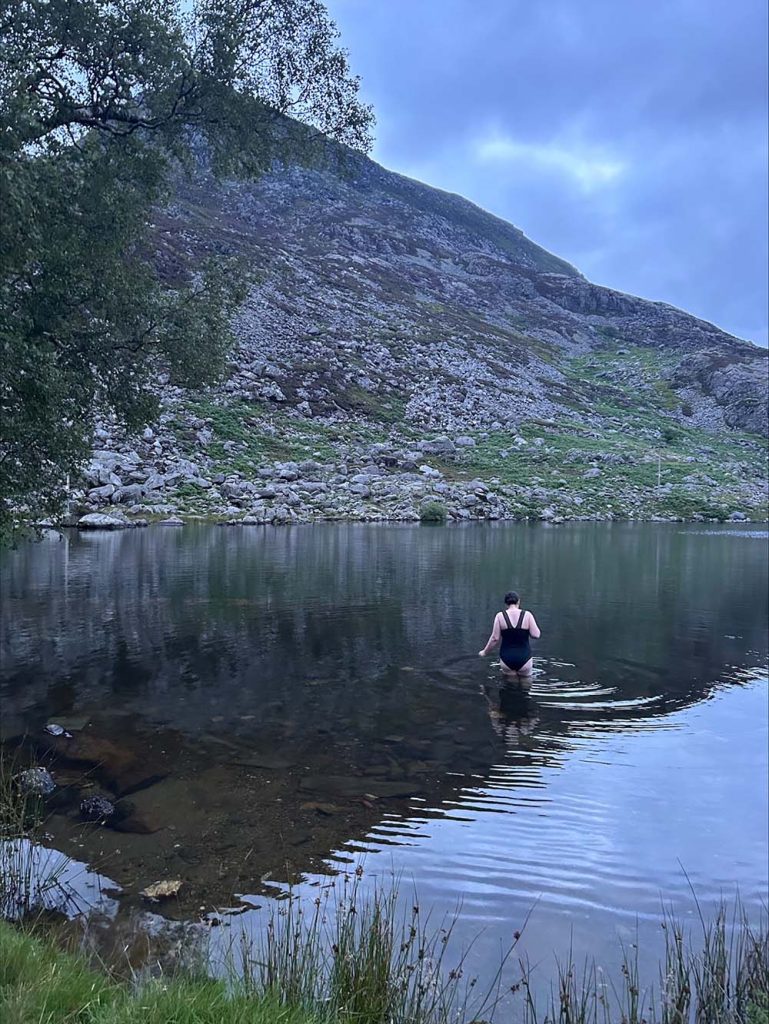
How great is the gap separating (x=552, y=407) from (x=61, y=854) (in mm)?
104579

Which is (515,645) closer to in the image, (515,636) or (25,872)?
(515,636)

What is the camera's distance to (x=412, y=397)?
92625mm

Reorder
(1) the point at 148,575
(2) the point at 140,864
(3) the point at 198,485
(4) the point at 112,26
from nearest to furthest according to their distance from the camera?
1. (2) the point at 140,864
2. (4) the point at 112,26
3. (1) the point at 148,575
4. (3) the point at 198,485

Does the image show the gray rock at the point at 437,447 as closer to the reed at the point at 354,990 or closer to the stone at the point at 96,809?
the stone at the point at 96,809

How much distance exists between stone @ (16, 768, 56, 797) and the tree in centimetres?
431

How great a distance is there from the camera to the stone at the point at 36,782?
344 inches

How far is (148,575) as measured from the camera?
96.5ft

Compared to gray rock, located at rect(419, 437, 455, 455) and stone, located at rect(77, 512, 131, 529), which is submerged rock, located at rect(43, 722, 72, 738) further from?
gray rock, located at rect(419, 437, 455, 455)

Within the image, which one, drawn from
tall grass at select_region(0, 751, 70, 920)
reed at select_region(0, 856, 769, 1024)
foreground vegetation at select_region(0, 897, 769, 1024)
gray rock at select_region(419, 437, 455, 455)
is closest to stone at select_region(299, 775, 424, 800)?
tall grass at select_region(0, 751, 70, 920)

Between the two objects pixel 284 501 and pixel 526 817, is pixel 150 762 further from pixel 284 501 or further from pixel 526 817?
pixel 284 501

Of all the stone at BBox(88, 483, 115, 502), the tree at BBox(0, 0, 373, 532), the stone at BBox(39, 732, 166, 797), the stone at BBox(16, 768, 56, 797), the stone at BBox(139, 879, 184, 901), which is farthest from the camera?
the stone at BBox(88, 483, 115, 502)

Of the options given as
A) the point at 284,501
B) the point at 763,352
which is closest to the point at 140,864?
the point at 284,501

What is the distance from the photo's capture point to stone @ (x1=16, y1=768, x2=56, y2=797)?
344 inches

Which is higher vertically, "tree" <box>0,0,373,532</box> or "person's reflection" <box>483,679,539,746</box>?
"tree" <box>0,0,373,532</box>
